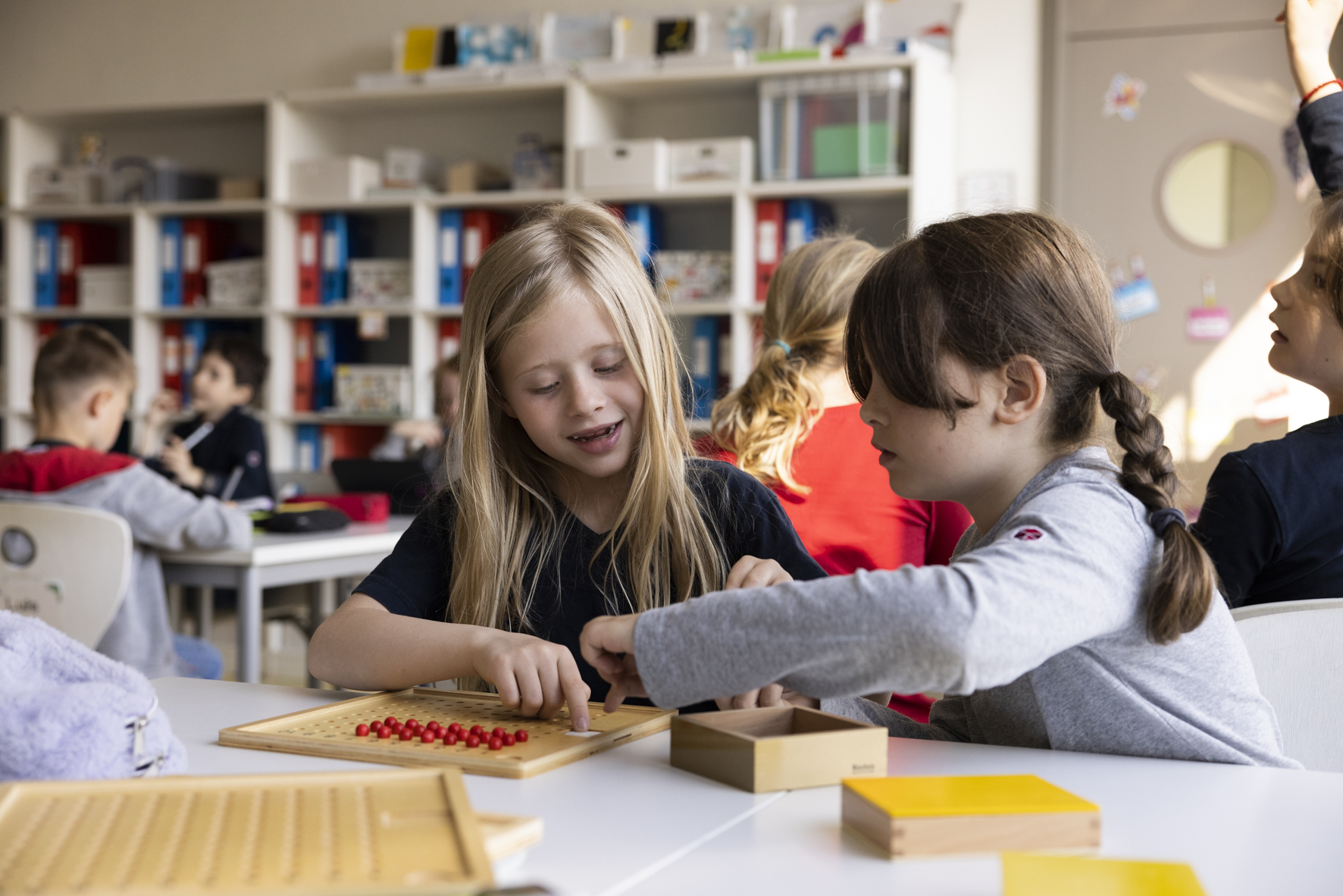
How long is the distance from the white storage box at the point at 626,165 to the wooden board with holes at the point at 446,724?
289 centimetres

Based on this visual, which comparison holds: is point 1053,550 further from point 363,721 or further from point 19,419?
point 19,419

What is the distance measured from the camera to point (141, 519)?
7.97 feet

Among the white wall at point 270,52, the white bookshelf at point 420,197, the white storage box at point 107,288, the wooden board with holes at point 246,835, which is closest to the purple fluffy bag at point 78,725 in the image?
the wooden board with holes at point 246,835

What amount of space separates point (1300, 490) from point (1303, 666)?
1.37 feet

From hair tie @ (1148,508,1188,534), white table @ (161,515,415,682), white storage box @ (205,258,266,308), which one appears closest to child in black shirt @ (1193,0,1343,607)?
hair tie @ (1148,508,1188,534)

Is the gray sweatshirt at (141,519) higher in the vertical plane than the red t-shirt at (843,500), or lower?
lower

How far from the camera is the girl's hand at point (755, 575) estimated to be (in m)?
1.03

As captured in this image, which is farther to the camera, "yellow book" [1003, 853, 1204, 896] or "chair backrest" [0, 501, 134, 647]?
"chair backrest" [0, 501, 134, 647]

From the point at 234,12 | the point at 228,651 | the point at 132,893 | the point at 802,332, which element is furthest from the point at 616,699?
the point at 234,12

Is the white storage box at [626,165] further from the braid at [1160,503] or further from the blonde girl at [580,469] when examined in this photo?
the braid at [1160,503]

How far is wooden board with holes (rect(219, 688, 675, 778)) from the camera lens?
0.85 metres

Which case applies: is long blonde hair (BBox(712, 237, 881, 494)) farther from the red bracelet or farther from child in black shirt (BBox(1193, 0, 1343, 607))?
the red bracelet

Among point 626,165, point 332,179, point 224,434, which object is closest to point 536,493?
point 626,165

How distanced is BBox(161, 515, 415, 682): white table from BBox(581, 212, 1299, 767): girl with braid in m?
1.57
